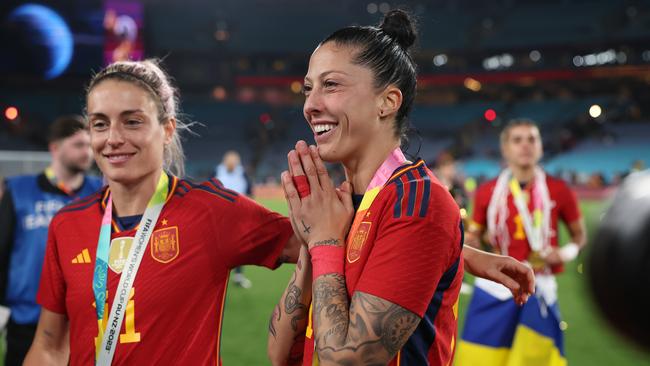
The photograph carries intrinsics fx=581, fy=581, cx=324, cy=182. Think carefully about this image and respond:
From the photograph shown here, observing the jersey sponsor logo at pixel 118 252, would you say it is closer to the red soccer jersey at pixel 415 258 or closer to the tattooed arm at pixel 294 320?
the tattooed arm at pixel 294 320

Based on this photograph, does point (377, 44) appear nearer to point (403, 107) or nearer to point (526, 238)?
point (403, 107)

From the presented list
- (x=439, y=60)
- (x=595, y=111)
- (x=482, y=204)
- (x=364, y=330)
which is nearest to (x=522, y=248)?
(x=482, y=204)

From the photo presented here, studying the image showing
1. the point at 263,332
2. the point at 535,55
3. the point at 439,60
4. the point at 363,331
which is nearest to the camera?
the point at 363,331

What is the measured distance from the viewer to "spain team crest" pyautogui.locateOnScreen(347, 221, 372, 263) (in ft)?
5.03

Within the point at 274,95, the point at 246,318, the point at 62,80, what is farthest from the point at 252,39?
the point at 246,318

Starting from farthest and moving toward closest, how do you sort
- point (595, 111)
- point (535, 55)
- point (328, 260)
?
1. point (535, 55)
2. point (595, 111)
3. point (328, 260)

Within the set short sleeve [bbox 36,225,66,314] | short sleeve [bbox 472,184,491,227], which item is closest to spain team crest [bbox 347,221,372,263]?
short sleeve [bbox 36,225,66,314]

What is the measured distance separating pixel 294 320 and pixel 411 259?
488mm

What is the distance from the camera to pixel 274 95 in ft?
112

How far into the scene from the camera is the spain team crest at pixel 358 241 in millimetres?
1534

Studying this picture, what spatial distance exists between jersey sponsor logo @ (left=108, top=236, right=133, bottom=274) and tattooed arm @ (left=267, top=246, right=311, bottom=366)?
0.69m

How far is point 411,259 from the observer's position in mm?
1423

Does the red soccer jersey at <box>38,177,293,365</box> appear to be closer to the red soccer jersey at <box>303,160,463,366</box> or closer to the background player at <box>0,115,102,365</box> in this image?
the red soccer jersey at <box>303,160,463,366</box>

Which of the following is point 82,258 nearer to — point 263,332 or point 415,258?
point 415,258
